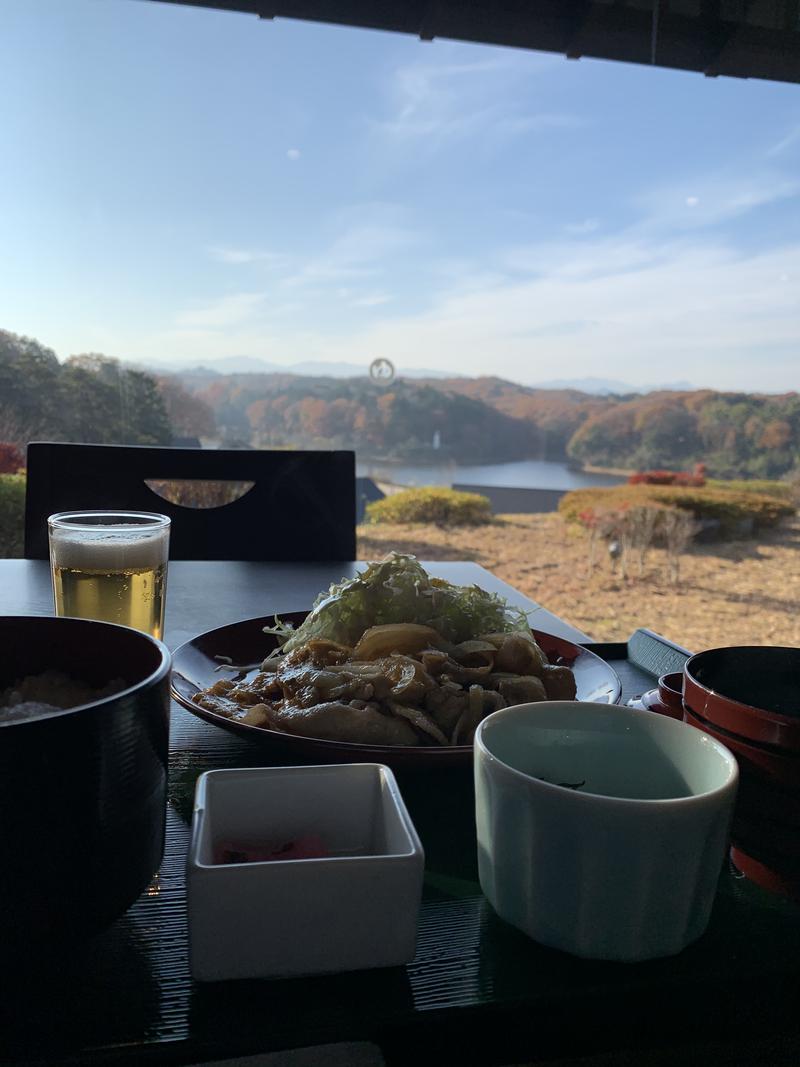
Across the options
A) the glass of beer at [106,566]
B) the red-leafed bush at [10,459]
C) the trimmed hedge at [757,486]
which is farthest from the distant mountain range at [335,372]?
the glass of beer at [106,566]

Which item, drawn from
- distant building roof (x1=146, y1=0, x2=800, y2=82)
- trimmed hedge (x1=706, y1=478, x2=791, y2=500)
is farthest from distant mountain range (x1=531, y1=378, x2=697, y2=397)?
distant building roof (x1=146, y1=0, x2=800, y2=82)

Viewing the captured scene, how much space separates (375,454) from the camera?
7.91 m

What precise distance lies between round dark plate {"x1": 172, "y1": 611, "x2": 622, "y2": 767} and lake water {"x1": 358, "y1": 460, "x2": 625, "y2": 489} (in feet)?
23.1

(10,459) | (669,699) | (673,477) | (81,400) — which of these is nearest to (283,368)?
(81,400)

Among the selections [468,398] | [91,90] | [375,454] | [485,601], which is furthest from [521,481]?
[485,601]

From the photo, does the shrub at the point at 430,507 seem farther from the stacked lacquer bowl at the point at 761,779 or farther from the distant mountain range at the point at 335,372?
the stacked lacquer bowl at the point at 761,779

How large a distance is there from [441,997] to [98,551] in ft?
2.29

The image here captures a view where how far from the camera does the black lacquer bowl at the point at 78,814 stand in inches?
15.8

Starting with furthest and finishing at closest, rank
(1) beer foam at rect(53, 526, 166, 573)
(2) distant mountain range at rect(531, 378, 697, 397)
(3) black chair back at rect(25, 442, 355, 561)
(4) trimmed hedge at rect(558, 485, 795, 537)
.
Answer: (2) distant mountain range at rect(531, 378, 697, 397), (4) trimmed hedge at rect(558, 485, 795, 537), (3) black chair back at rect(25, 442, 355, 561), (1) beer foam at rect(53, 526, 166, 573)

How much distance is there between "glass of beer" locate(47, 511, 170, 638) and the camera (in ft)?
3.16

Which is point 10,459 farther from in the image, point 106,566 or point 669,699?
point 669,699

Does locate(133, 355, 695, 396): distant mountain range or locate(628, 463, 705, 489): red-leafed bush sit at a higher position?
locate(133, 355, 695, 396): distant mountain range

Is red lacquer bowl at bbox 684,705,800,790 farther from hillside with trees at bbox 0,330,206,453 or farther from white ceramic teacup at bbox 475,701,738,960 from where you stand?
hillside with trees at bbox 0,330,206,453

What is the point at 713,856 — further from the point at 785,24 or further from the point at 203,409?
the point at 203,409
